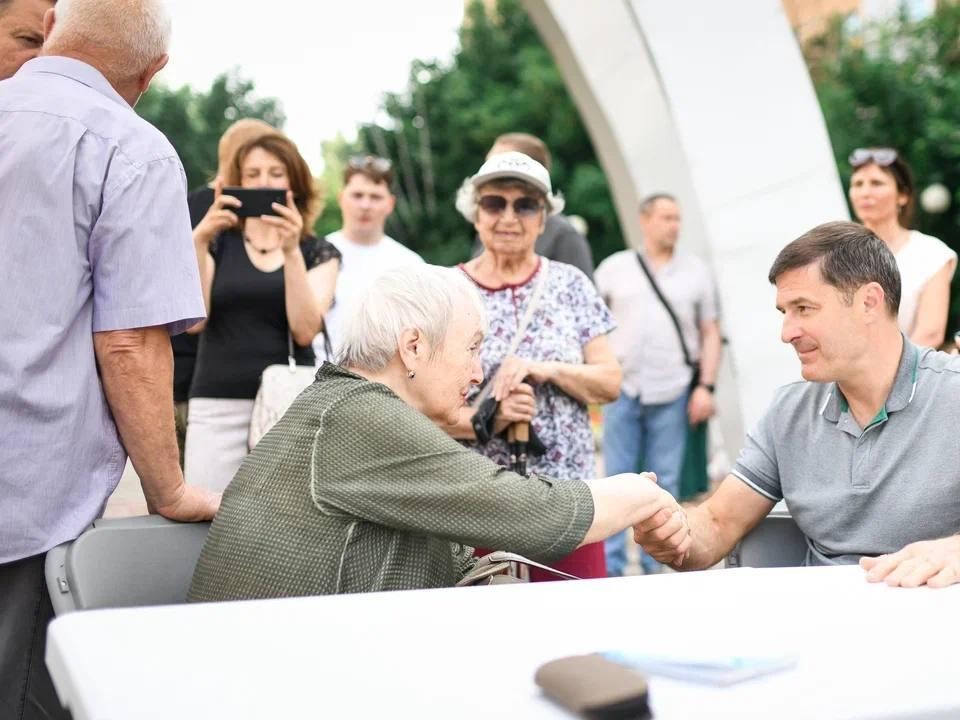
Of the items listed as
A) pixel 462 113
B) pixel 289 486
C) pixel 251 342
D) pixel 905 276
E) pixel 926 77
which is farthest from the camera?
pixel 462 113

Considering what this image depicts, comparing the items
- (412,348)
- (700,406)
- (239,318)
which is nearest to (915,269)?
(700,406)

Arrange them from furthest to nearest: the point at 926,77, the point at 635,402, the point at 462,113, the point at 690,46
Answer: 1. the point at 462,113
2. the point at 926,77
3. the point at 690,46
4. the point at 635,402

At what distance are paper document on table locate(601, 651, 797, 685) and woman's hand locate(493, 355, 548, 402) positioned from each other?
2118 millimetres

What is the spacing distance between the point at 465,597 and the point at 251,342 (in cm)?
224

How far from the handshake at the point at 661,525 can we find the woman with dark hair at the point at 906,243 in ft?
8.24

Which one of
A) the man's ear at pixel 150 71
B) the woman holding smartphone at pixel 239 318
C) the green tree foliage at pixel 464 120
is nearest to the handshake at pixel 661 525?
the man's ear at pixel 150 71

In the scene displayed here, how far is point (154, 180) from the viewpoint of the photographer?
7.98 ft

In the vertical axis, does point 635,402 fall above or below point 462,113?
below

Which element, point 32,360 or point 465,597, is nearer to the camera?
point 465,597

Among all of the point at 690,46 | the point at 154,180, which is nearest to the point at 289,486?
the point at 154,180

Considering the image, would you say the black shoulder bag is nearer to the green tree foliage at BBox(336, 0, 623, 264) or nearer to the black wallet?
the black wallet

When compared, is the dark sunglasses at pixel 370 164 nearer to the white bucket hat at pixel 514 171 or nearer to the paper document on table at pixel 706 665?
the white bucket hat at pixel 514 171

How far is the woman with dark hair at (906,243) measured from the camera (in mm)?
5078

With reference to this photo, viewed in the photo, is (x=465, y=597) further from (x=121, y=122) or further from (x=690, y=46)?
(x=690, y=46)
